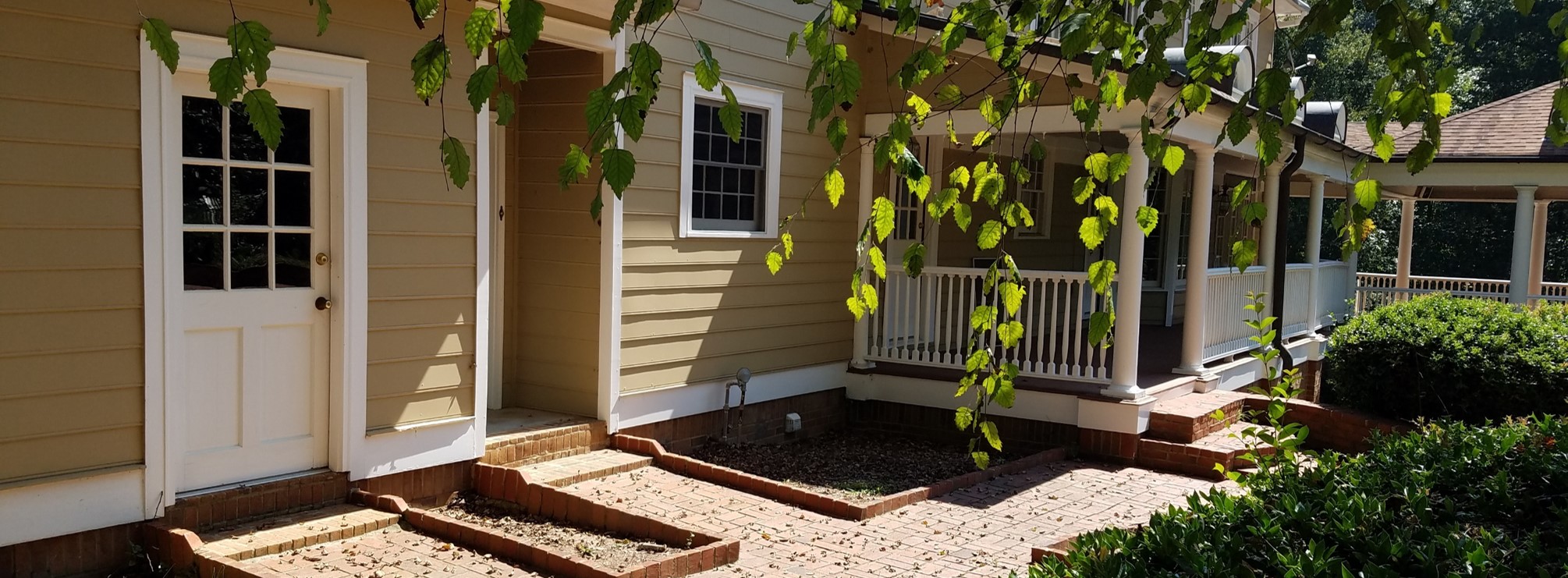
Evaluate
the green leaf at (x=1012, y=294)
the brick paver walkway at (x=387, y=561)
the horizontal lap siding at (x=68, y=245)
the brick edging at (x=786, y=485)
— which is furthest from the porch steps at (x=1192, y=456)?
the horizontal lap siding at (x=68, y=245)

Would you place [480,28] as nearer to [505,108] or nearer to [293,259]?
[505,108]

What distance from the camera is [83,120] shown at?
198 inches

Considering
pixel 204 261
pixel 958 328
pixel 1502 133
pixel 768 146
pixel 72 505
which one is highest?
pixel 1502 133

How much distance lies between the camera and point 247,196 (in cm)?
575

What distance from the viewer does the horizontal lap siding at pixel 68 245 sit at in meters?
4.87

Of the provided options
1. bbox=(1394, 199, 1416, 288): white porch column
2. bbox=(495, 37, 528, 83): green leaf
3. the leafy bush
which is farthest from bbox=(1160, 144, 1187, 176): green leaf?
bbox=(1394, 199, 1416, 288): white porch column

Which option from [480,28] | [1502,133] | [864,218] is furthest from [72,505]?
[1502,133]

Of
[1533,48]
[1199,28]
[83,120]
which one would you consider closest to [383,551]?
[83,120]

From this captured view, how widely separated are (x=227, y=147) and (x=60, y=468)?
1644 mm

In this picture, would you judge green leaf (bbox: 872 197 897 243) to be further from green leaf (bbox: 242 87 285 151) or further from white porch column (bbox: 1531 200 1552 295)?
white porch column (bbox: 1531 200 1552 295)

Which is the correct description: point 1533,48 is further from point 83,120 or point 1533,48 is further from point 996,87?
point 83,120

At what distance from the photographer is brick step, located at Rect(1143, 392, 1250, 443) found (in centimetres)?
903

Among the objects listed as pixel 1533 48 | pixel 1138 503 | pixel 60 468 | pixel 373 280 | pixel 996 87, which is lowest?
pixel 1138 503

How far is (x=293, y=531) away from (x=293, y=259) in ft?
4.54
